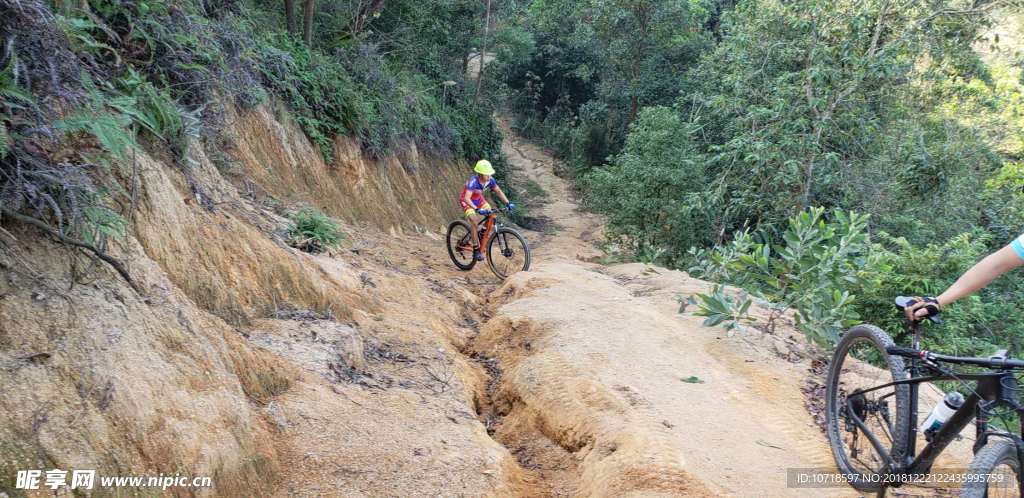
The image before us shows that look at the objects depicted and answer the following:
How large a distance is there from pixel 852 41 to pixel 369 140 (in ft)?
30.8

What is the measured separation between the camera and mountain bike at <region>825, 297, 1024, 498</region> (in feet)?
9.00

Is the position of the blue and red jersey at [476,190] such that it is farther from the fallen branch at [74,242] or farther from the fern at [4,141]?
the fern at [4,141]

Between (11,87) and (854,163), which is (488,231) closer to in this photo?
(854,163)

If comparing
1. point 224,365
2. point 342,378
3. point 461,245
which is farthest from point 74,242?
point 461,245

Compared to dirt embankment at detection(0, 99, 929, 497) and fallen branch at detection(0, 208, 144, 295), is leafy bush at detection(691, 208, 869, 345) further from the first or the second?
fallen branch at detection(0, 208, 144, 295)

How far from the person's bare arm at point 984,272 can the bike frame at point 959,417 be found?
8.6 inches

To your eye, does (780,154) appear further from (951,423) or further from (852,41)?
(951,423)

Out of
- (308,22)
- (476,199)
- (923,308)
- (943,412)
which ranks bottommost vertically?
(476,199)

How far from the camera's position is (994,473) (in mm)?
2703

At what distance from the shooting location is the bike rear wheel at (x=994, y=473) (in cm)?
266

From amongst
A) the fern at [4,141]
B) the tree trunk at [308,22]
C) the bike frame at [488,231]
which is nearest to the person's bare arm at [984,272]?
the fern at [4,141]

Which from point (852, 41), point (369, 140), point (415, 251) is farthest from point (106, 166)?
point (852, 41)

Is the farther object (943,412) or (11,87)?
(943,412)

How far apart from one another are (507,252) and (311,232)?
397 cm
